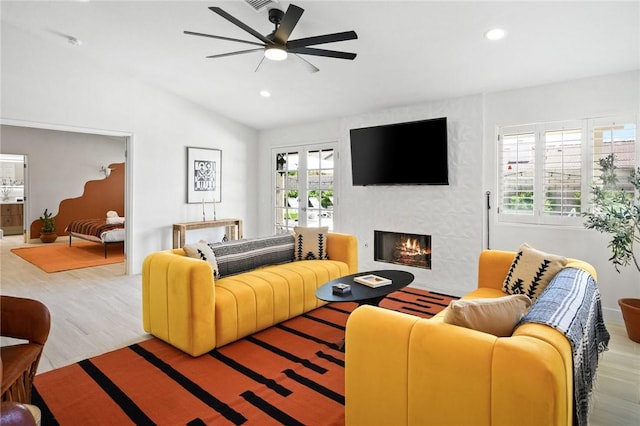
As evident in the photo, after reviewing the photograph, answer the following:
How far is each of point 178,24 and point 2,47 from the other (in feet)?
7.60

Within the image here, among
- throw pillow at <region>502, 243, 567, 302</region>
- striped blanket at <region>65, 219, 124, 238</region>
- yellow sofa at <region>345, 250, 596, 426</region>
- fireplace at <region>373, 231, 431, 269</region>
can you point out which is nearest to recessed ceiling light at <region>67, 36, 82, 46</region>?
striped blanket at <region>65, 219, 124, 238</region>

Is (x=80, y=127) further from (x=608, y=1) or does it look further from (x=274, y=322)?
(x=608, y=1)

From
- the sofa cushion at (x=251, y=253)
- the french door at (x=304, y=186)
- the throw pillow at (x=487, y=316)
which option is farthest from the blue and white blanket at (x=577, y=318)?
the french door at (x=304, y=186)

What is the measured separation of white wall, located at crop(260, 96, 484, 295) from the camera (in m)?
4.46

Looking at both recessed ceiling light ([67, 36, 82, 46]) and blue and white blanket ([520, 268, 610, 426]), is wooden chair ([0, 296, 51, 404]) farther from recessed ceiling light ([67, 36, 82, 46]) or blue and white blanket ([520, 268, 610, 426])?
recessed ceiling light ([67, 36, 82, 46])

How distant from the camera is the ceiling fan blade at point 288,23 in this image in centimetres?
244

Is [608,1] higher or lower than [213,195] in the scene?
higher

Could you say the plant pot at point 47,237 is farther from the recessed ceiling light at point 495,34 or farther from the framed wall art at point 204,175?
the recessed ceiling light at point 495,34

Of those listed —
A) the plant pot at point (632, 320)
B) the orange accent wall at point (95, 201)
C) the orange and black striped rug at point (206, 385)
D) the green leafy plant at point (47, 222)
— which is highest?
the orange accent wall at point (95, 201)

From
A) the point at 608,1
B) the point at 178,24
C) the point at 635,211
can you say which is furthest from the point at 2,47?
the point at 635,211

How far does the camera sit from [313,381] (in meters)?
2.43

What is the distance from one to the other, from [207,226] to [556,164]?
16.7 ft

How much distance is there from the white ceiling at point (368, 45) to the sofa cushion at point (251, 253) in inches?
83.8

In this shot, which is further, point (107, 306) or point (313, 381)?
point (107, 306)
